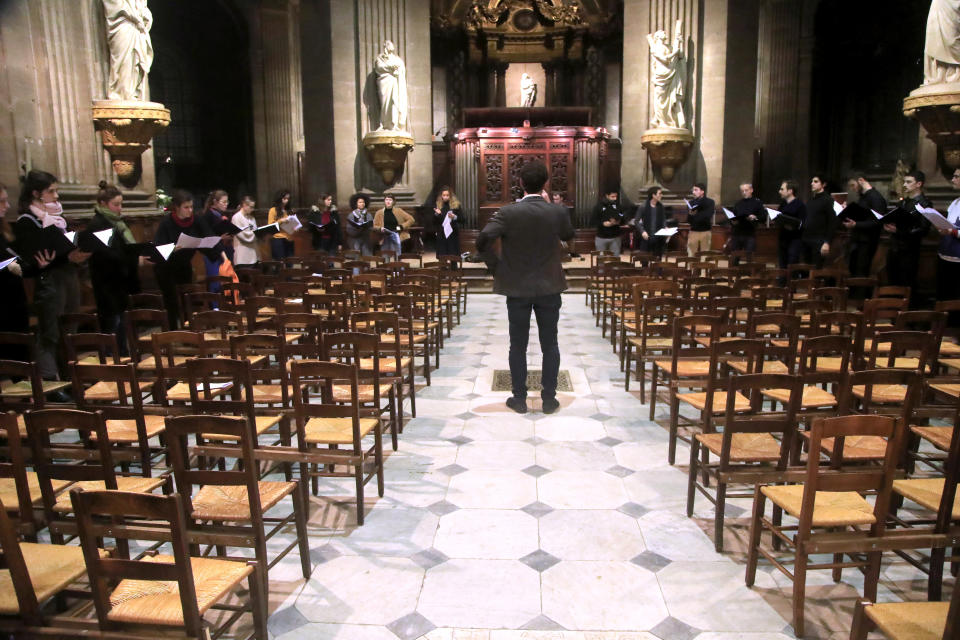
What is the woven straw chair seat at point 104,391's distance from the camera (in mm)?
4658

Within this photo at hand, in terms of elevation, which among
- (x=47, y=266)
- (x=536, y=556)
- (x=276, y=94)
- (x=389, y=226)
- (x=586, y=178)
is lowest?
(x=536, y=556)

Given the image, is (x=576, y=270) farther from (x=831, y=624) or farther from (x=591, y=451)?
(x=831, y=624)

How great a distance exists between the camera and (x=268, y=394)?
479cm

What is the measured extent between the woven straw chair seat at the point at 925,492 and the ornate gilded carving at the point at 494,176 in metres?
13.2

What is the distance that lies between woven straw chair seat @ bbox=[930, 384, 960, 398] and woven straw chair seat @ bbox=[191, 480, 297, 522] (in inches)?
148

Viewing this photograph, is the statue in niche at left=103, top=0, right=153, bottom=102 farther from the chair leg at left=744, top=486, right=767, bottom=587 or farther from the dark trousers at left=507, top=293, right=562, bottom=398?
the chair leg at left=744, top=486, right=767, bottom=587

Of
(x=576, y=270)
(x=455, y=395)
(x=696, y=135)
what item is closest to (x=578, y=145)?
(x=696, y=135)

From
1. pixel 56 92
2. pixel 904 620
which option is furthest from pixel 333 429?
pixel 56 92

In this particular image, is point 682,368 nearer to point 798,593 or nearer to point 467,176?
point 798,593

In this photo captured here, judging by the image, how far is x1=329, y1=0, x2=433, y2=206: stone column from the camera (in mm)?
14641

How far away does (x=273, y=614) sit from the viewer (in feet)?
10.3

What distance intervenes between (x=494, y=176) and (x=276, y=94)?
6892 millimetres

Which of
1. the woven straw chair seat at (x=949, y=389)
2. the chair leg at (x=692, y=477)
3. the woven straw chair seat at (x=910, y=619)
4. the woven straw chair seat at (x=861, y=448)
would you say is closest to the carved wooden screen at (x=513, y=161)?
the woven straw chair seat at (x=949, y=389)

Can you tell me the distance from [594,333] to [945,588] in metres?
6.06
